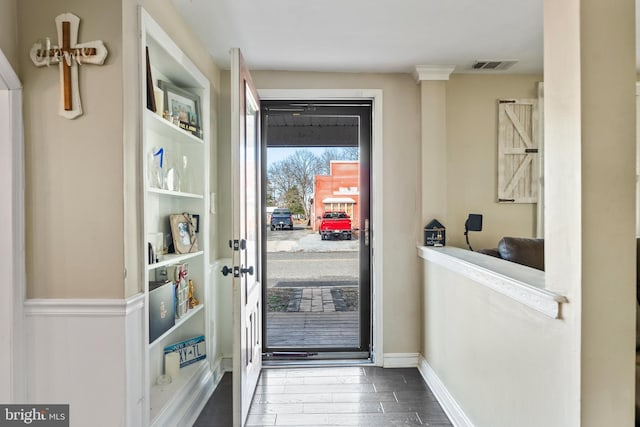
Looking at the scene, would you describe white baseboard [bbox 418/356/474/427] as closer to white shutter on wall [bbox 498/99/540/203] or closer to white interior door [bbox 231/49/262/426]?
white interior door [bbox 231/49/262/426]

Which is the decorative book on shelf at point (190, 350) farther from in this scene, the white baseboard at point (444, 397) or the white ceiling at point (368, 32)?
the white ceiling at point (368, 32)

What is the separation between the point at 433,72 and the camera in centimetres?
292

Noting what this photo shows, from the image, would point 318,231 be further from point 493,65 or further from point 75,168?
point 75,168

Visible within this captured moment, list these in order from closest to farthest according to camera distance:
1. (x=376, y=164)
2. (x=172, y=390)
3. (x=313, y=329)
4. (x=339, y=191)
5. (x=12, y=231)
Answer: (x=12, y=231) < (x=172, y=390) < (x=376, y=164) < (x=339, y=191) < (x=313, y=329)

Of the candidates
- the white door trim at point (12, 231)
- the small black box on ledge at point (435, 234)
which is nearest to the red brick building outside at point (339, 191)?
the small black box on ledge at point (435, 234)

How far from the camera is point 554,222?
4.30 ft

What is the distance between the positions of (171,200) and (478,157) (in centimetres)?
251

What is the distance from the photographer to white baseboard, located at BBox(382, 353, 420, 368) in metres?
3.04

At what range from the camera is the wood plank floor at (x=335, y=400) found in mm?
2297

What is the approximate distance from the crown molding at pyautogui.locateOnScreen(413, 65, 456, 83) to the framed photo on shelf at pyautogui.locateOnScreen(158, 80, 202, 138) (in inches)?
68.6

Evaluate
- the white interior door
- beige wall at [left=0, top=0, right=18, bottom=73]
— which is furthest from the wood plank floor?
beige wall at [left=0, top=0, right=18, bottom=73]

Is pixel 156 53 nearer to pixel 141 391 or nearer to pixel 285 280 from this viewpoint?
pixel 141 391

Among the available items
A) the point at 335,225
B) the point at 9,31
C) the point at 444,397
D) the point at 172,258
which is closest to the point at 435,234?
the point at 335,225

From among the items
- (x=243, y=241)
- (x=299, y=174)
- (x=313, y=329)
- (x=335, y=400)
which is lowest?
(x=335, y=400)
